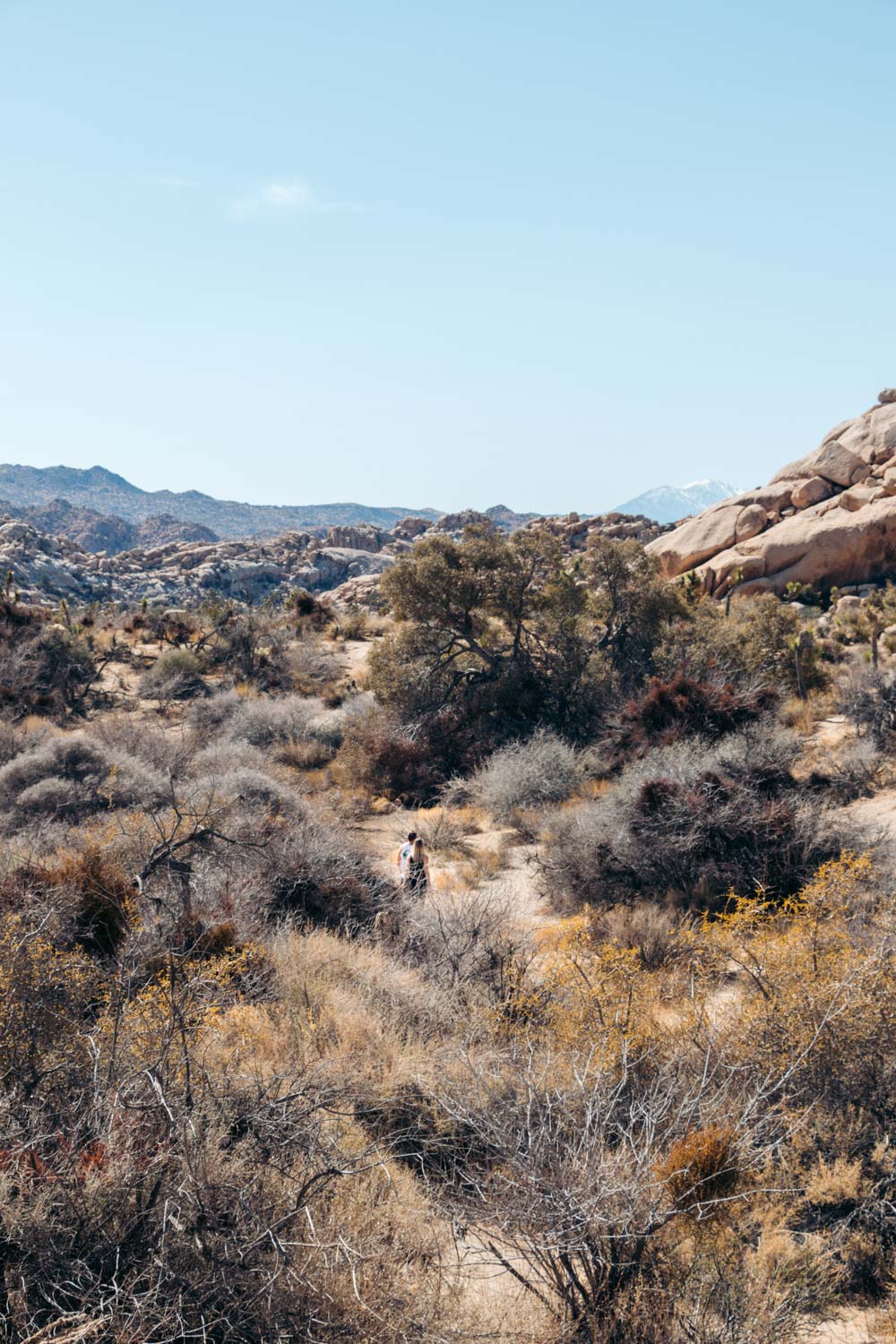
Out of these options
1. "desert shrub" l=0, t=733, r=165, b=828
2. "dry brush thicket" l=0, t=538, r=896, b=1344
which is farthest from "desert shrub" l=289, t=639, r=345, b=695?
"desert shrub" l=0, t=733, r=165, b=828

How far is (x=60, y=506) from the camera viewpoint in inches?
6501

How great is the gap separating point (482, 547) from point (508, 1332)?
1767 centimetres

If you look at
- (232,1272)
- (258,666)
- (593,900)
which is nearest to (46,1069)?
(232,1272)

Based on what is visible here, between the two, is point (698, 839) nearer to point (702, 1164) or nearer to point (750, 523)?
point (702, 1164)

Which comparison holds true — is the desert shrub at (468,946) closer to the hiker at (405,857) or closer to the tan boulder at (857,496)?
the hiker at (405,857)

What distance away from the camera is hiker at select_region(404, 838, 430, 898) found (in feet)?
31.9

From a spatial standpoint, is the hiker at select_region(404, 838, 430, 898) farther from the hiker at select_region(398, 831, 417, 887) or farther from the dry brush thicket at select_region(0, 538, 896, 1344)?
the dry brush thicket at select_region(0, 538, 896, 1344)

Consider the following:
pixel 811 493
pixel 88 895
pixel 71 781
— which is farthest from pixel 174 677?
pixel 811 493

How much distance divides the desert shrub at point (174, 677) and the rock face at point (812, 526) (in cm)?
1718

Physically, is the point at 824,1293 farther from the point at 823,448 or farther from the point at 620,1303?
the point at 823,448

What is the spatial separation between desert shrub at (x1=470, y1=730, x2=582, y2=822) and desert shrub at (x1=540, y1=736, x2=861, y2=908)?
10.9 feet

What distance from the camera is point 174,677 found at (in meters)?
22.2

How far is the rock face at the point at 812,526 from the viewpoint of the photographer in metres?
27.4

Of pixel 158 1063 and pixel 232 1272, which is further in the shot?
pixel 158 1063
